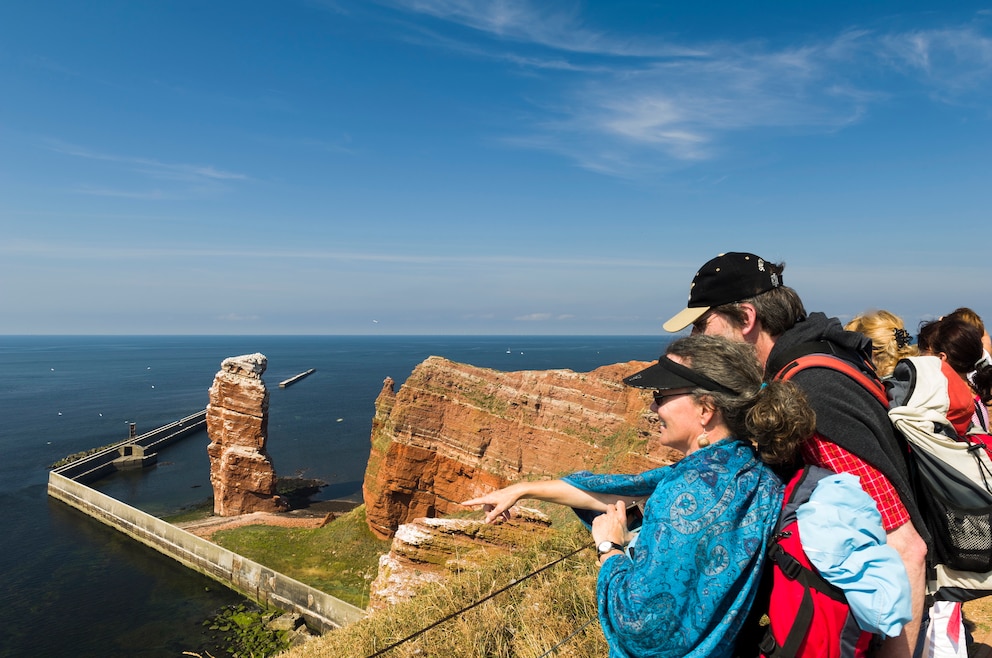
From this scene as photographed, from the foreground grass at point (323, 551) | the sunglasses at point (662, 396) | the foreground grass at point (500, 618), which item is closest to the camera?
the sunglasses at point (662, 396)

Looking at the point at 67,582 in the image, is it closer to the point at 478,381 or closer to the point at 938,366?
the point at 478,381

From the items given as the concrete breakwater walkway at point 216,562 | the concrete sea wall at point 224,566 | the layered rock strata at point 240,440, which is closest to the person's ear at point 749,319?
the concrete breakwater walkway at point 216,562

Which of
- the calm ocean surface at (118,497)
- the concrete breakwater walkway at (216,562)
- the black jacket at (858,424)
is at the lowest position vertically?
the calm ocean surface at (118,497)

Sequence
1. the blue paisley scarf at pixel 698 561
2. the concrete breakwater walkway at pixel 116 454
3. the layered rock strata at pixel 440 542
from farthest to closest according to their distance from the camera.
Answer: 1. the concrete breakwater walkway at pixel 116 454
2. the layered rock strata at pixel 440 542
3. the blue paisley scarf at pixel 698 561

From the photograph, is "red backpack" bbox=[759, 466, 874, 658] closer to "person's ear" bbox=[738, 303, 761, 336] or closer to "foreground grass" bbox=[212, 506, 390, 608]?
"person's ear" bbox=[738, 303, 761, 336]

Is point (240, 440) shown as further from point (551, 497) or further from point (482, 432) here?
point (551, 497)

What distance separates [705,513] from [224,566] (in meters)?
31.5

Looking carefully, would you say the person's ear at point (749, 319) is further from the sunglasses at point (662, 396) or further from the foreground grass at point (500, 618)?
the foreground grass at point (500, 618)

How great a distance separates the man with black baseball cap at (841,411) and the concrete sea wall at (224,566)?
15.6 meters

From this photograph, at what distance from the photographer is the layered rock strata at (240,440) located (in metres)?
37.4

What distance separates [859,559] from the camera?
206 cm

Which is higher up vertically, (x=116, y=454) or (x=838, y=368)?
(x=838, y=368)

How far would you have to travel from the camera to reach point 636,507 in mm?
3078

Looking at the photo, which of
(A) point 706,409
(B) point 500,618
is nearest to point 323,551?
(B) point 500,618
